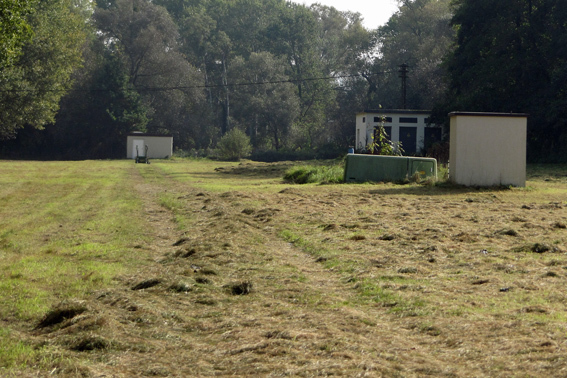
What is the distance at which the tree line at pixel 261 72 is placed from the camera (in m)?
43.5

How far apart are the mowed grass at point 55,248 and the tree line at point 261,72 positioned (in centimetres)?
3043

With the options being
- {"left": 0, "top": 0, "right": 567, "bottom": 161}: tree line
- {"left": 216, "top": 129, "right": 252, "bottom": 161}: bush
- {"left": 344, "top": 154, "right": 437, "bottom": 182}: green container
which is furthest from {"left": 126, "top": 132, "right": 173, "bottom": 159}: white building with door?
{"left": 344, "top": 154, "right": 437, "bottom": 182}: green container

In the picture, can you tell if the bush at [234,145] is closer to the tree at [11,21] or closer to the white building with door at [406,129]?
the white building with door at [406,129]

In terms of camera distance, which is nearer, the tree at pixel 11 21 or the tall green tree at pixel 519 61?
the tree at pixel 11 21

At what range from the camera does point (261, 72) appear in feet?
245

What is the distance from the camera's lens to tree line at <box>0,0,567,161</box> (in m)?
43.5

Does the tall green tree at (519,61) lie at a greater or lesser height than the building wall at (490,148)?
greater

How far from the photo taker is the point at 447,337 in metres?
5.74

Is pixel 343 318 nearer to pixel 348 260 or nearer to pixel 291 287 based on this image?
pixel 291 287

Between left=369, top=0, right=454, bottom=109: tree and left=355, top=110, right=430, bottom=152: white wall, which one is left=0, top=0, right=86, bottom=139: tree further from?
left=369, top=0, right=454, bottom=109: tree

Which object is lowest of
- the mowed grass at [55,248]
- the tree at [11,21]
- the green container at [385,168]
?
the mowed grass at [55,248]

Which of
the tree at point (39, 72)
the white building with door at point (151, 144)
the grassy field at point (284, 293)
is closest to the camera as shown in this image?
the grassy field at point (284, 293)

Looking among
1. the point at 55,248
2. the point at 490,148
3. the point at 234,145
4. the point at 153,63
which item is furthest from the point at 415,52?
the point at 55,248

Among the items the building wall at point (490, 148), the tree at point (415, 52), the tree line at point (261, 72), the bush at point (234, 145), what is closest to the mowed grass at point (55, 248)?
the building wall at point (490, 148)
